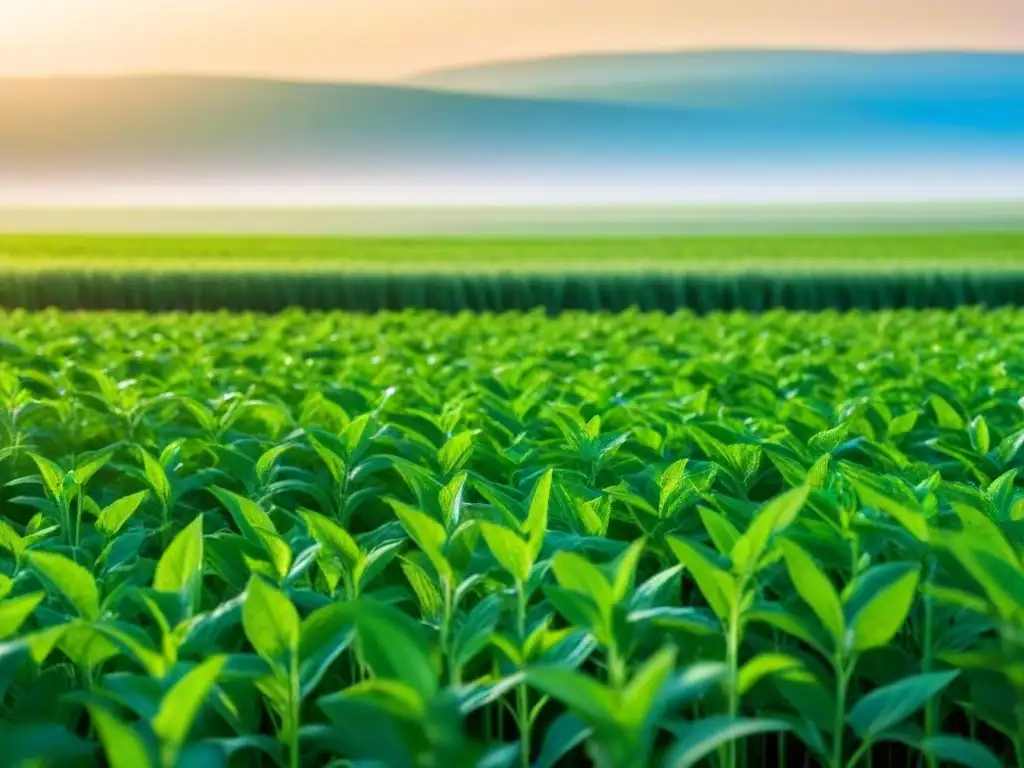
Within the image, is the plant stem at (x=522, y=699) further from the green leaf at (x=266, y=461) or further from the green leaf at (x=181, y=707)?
the green leaf at (x=266, y=461)

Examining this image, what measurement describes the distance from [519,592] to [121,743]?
64cm

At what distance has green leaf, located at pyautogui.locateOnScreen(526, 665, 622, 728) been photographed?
954mm

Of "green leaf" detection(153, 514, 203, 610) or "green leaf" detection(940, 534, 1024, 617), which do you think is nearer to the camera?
"green leaf" detection(940, 534, 1024, 617)

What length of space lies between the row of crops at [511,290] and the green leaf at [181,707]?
75.0 feet

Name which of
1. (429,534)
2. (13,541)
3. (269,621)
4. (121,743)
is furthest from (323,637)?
(13,541)

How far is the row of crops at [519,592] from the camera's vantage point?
112 centimetres

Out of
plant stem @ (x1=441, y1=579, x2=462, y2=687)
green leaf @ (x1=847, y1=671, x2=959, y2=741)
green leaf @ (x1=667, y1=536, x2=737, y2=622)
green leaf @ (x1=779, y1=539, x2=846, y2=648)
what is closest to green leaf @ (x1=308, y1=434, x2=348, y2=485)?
plant stem @ (x1=441, y1=579, x2=462, y2=687)

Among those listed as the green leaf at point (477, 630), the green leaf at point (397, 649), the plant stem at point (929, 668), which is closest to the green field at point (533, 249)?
the plant stem at point (929, 668)

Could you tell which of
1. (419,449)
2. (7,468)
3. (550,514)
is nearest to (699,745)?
(550,514)

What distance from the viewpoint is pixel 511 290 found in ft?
79.7

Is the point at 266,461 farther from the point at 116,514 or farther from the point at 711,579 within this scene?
the point at 711,579

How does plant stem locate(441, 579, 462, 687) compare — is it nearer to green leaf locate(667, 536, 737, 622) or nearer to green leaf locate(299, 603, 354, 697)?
green leaf locate(299, 603, 354, 697)

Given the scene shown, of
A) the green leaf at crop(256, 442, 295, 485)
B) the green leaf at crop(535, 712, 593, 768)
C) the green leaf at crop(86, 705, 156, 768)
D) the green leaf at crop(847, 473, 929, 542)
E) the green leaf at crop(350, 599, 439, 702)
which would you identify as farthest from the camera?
the green leaf at crop(256, 442, 295, 485)

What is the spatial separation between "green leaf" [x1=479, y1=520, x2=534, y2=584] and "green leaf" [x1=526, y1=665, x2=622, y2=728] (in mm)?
518
